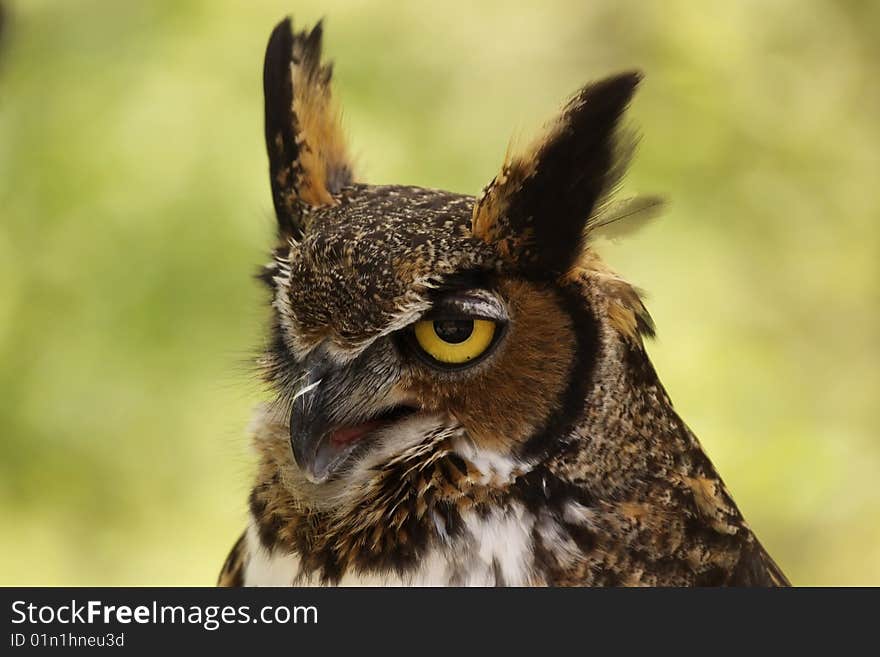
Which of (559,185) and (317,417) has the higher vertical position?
(559,185)

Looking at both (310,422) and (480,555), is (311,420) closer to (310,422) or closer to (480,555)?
(310,422)

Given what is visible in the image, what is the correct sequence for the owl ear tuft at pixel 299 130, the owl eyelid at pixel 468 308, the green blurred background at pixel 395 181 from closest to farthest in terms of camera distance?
1. the owl eyelid at pixel 468 308
2. the owl ear tuft at pixel 299 130
3. the green blurred background at pixel 395 181

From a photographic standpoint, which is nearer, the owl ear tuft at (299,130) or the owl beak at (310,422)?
the owl beak at (310,422)

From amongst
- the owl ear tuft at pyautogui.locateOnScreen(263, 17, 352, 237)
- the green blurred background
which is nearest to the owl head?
the owl ear tuft at pyautogui.locateOnScreen(263, 17, 352, 237)

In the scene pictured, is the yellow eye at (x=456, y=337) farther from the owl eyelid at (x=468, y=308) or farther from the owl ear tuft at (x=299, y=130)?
the owl ear tuft at (x=299, y=130)

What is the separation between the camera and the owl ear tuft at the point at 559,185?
139 centimetres

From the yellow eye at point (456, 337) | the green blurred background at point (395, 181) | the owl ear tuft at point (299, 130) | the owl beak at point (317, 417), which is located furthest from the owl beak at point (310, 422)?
the green blurred background at point (395, 181)

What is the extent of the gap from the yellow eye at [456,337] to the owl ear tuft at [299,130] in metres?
0.34

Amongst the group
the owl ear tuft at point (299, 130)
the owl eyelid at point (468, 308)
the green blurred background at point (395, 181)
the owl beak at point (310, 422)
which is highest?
the green blurred background at point (395, 181)

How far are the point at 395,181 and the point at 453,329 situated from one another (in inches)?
67.4

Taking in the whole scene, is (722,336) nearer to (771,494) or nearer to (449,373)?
(771,494)

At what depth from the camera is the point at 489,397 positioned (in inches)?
54.4

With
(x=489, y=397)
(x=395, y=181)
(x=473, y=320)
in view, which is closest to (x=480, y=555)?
(x=489, y=397)

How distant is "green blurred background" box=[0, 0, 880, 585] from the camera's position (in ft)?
10.3
